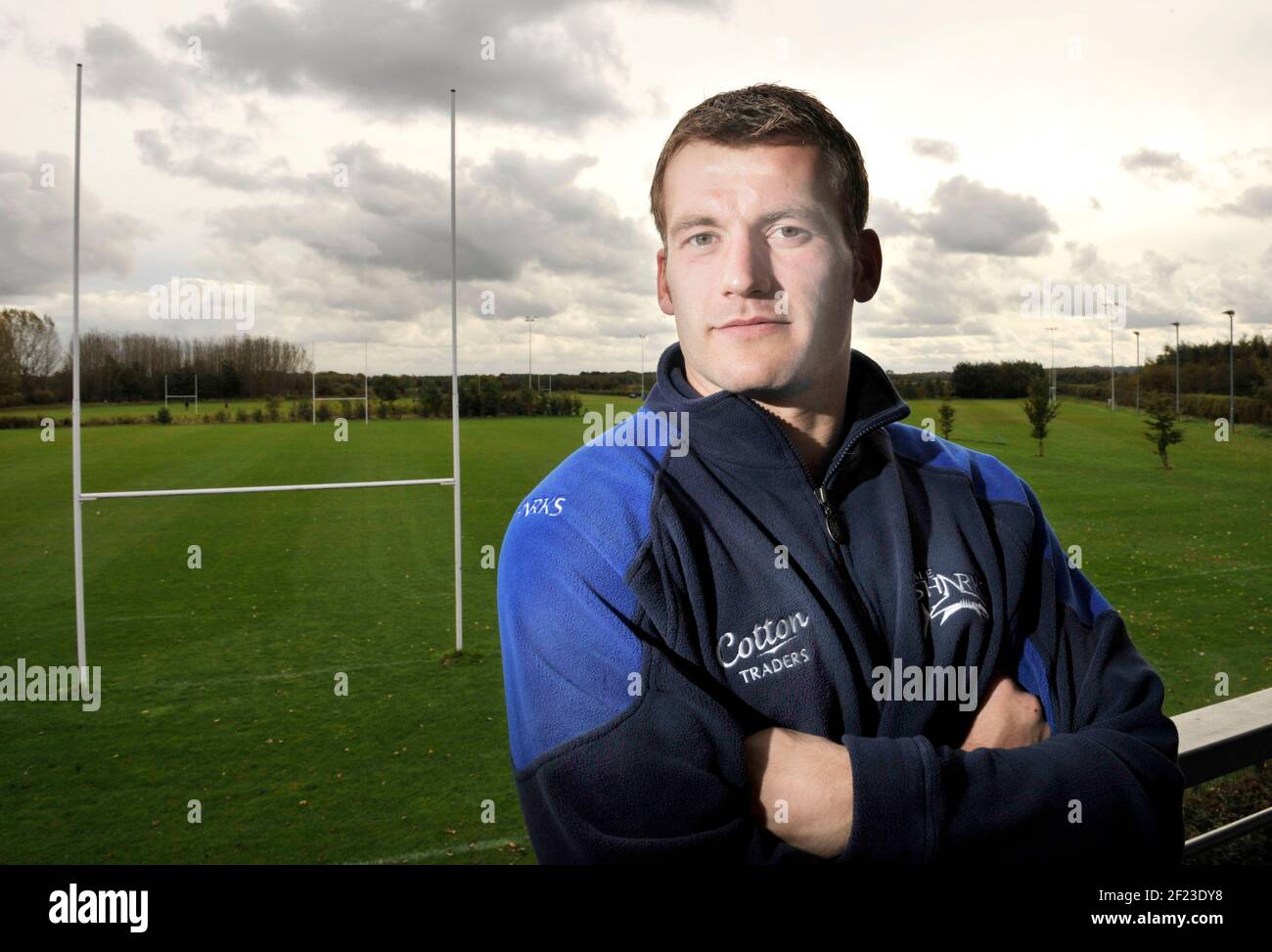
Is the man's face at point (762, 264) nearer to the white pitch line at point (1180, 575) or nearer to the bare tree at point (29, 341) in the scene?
the bare tree at point (29, 341)

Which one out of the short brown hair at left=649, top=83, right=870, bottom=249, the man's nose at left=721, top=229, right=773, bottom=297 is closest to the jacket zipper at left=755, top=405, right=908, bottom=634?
the man's nose at left=721, top=229, right=773, bottom=297

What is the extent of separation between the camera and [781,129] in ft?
3.77

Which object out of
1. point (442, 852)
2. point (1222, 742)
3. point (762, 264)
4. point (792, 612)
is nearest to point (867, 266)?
point (762, 264)

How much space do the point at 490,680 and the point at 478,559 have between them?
6067 millimetres

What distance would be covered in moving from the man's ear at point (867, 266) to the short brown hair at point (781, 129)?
1.4 inches

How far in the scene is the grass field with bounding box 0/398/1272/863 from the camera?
15.3ft

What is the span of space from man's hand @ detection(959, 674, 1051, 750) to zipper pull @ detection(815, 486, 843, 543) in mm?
286

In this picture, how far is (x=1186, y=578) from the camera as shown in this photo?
12102 millimetres

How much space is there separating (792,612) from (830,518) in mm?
153

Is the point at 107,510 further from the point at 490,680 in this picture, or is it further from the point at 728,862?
the point at 728,862

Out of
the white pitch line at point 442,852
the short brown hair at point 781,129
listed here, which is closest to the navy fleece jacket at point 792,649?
the short brown hair at point 781,129

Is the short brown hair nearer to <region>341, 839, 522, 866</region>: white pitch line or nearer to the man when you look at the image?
the man

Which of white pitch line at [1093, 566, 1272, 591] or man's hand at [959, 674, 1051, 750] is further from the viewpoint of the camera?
white pitch line at [1093, 566, 1272, 591]
